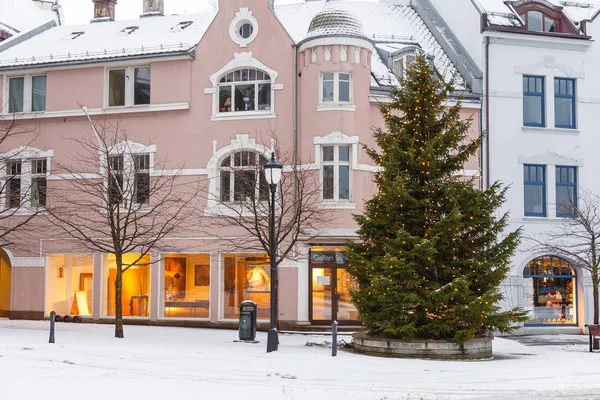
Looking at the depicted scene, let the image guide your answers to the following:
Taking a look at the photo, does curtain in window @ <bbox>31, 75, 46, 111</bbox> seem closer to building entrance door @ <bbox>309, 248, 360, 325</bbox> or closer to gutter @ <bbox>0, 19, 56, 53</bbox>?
gutter @ <bbox>0, 19, 56, 53</bbox>

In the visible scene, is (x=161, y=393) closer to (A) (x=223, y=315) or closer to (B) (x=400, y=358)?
(B) (x=400, y=358)

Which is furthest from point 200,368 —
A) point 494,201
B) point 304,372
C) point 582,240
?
point 582,240

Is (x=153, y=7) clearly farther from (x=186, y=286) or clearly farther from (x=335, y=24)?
(x=186, y=286)

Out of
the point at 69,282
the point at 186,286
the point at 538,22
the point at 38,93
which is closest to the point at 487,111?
the point at 538,22

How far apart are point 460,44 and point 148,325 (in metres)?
15.9

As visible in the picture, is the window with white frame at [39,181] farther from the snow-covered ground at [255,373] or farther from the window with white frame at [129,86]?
the snow-covered ground at [255,373]

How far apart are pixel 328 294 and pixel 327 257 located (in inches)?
48.7

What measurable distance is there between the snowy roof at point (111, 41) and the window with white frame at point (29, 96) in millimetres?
673

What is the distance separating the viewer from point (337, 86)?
→ 88.4 ft

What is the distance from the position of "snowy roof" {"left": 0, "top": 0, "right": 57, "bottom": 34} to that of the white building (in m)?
18.9

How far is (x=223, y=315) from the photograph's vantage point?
91.4 ft

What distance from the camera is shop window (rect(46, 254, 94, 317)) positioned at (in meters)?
29.4

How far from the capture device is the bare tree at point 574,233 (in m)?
28.5

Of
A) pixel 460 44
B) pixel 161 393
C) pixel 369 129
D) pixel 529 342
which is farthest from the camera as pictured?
pixel 460 44
